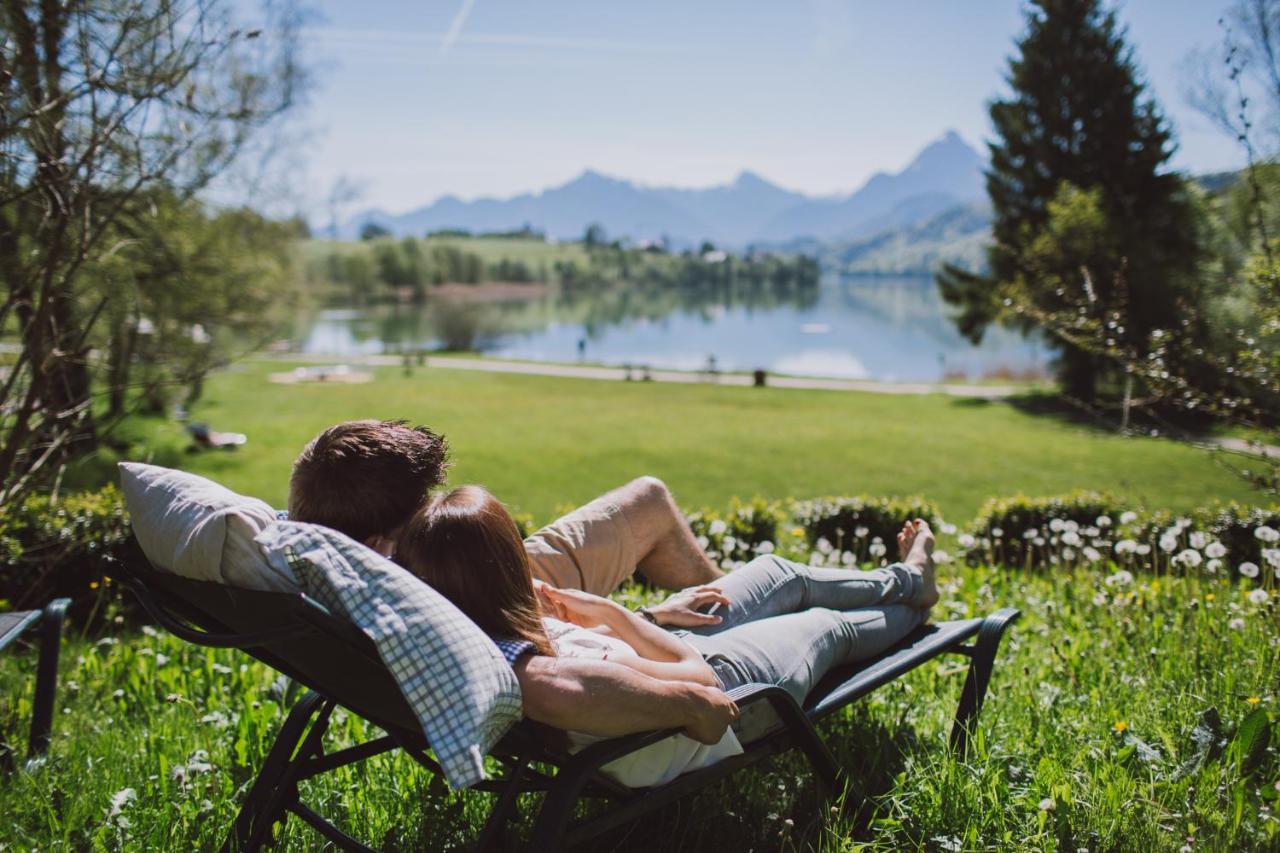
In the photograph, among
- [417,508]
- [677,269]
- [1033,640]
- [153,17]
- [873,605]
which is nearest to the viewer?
[417,508]

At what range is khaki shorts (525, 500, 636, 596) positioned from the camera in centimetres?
275

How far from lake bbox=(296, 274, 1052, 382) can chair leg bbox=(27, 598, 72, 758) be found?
23484 millimetres

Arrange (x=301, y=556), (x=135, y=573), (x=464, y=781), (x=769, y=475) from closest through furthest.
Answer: (x=464, y=781)
(x=301, y=556)
(x=135, y=573)
(x=769, y=475)

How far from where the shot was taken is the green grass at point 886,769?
2.28 metres

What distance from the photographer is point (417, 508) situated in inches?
83.6

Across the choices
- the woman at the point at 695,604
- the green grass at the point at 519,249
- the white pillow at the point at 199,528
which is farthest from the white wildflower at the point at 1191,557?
the green grass at the point at 519,249

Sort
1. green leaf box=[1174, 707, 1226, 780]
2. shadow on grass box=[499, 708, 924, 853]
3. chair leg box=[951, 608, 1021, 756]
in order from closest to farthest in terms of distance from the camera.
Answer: shadow on grass box=[499, 708, 924, 853] → green leaf box=[1174, 707, 1226, 780] → chair leg box=[951, 608, 1021, 756]

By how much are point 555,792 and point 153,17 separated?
3.12 m

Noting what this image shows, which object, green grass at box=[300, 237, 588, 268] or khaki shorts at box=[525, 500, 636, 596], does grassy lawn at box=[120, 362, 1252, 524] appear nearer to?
khaki shorts at box=[525, 500, 636, 596]

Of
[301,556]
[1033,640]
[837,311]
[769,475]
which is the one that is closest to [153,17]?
[301,556]

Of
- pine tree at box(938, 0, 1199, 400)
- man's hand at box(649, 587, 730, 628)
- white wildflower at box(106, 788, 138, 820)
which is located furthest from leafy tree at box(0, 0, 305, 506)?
pine tree at box(938, 0, 1199, 400)

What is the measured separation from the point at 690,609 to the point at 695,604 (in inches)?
0.8

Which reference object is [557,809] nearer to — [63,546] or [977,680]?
[977,680]

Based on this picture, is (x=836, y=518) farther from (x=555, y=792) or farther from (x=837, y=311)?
(x=837, y=311)
